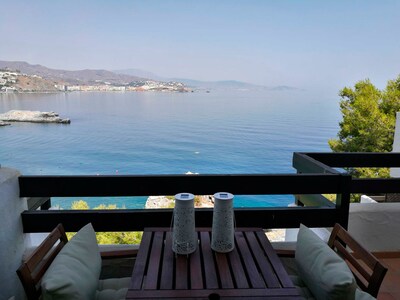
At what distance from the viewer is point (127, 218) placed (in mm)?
1938

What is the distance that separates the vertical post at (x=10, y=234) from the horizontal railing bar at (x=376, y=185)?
227 centimetres

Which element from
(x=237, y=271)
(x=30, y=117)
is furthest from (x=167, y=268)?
(x=30, y=117)

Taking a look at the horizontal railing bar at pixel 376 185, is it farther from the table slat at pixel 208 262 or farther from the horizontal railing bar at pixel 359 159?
the table slat at pixel 208 262

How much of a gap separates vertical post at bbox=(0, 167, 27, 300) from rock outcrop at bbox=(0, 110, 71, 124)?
32.9 meters

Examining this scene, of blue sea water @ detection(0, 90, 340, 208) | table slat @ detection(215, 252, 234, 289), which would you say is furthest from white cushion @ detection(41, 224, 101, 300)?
blue sea water @ detection(0, 90, 340, 208)

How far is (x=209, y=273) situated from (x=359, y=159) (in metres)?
2.01

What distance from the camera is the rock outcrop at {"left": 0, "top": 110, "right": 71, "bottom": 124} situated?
30.6 metres

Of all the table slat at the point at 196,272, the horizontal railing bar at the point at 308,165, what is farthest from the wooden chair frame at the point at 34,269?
the horizontal railing bar at the point at 308,165

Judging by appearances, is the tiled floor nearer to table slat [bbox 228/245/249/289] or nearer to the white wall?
the white wall

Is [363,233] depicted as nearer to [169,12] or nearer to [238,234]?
[238,234]

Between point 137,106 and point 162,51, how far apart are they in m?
10.3

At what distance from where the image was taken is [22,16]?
4484 cm

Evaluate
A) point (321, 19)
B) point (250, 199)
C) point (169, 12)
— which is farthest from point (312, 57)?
point (250, 199)

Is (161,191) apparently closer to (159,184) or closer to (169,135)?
(159,184)
